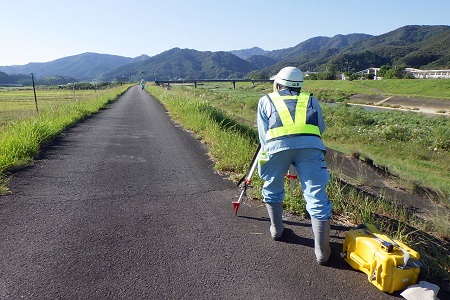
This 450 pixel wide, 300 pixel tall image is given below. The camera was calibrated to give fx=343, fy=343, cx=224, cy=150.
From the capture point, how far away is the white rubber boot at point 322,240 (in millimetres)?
3244

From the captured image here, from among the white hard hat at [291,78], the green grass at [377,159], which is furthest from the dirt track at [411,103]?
the white hard hat at [291,78]

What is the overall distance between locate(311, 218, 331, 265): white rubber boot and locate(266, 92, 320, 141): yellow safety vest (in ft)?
2.84

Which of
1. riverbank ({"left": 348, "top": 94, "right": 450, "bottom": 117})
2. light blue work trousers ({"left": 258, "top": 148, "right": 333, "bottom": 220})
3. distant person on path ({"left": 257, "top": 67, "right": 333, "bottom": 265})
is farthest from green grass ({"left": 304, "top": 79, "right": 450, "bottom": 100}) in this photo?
light blue work trousers ({"left": 258, "top": 148, "right": 333, "bottom": 220})

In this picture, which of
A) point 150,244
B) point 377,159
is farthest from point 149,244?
point 377,159

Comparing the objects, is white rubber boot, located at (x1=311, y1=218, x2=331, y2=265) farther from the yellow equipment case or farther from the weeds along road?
the yellow equipment case

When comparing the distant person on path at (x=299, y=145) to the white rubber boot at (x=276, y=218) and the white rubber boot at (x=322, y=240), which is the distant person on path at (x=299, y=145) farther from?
the white rubber boot at (x=276, y=218)

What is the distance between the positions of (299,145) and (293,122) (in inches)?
9.2

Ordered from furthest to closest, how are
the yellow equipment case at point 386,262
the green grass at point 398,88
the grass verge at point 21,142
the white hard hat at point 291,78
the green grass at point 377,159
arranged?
the green grass at point 398,88, the grass verge at point 21,142, the green grass at point 377,159, the white hard hat at point 291,78, the yellow equipment case at point 386,262

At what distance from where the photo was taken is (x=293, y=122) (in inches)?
132

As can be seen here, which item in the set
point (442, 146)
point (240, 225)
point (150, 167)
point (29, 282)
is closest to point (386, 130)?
point (442, 146)

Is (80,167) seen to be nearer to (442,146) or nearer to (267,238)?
(267,238)

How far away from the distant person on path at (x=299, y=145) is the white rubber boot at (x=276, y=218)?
230mm

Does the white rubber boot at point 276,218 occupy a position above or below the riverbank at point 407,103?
above

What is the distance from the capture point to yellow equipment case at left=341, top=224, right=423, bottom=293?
9.21 feet
